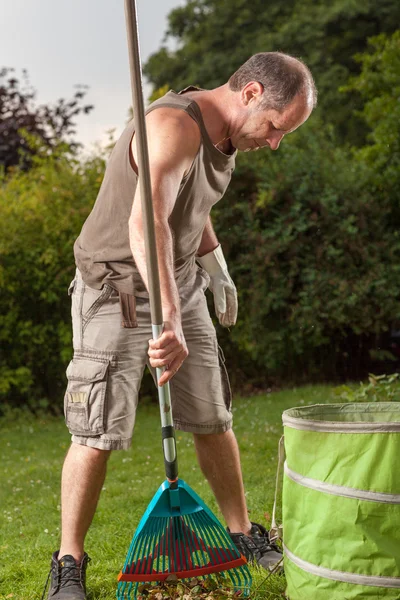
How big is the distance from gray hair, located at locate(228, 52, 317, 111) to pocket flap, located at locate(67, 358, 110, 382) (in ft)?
3.08

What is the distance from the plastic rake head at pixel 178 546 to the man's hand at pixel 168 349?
0.38 m

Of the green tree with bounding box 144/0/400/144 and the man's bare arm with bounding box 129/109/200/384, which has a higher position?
the green tree with bounding box 144/0/400/144

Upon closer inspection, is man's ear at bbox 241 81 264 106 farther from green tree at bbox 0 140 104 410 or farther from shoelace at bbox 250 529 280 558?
green tree at bbox 0 140 104 410

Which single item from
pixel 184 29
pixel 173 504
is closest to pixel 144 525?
pixel 173 504

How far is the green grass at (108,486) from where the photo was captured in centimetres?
273

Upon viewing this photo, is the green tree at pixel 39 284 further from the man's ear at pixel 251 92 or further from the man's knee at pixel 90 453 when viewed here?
the man's ear at pixel 251 92

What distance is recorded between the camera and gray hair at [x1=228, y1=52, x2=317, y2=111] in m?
2.29

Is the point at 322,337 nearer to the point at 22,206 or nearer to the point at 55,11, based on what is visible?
the point at 22,206

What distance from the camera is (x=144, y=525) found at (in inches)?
84.2

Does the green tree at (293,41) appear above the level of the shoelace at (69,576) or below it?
above

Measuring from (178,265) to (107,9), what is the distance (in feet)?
26.9

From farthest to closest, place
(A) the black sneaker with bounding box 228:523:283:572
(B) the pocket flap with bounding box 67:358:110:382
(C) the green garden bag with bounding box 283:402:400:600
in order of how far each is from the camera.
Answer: (A) the black sneaker with bounding box 228:523:283:572, (B) the pocket flap with bounding box 67:358:110:382, (C) the green garden bag with bounding box 283:402:400:600

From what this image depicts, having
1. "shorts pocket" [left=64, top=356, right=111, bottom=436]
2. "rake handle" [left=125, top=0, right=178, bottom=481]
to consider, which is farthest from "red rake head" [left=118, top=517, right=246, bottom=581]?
"rake handle" [left=125, top=0, right=178, bottom=481]

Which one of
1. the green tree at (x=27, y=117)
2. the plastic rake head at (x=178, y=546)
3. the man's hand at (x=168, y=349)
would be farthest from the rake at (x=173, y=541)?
the green tree at (x=27, y=117)
